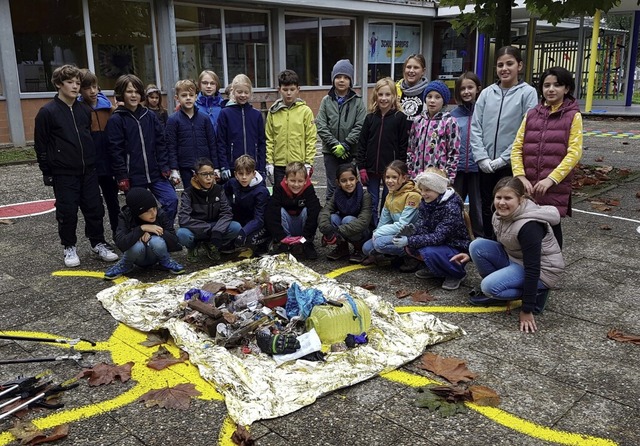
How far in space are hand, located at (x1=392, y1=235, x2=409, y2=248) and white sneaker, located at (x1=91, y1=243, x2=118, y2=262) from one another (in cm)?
291

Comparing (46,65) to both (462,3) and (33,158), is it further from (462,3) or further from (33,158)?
(462,3)

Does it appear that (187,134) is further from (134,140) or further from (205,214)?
(205,214)

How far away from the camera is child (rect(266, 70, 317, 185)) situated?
6375mm

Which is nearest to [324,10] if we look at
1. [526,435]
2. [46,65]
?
[46,65]

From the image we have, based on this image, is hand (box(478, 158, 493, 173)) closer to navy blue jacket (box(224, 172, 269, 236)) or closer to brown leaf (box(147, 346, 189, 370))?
navy blue jacket (box(224, 172, 269, 236))

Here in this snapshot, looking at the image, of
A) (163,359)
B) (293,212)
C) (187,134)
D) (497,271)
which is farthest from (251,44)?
(163,359)

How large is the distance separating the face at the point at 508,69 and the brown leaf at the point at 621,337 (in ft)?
8.61

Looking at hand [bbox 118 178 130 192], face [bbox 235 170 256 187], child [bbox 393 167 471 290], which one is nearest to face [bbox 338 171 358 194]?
child [bbox 393 167 471 290]

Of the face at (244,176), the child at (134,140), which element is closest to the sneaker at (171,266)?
the child at (134,140)

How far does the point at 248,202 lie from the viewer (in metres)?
6.16

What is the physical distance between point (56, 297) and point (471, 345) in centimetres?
351

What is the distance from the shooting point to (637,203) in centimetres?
822

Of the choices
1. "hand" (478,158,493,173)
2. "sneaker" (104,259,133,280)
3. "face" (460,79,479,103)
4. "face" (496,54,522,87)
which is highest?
"face" (496,54,522,87)

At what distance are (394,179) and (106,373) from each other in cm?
311
